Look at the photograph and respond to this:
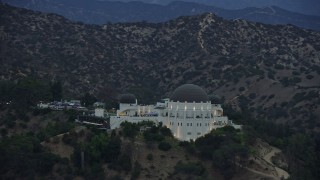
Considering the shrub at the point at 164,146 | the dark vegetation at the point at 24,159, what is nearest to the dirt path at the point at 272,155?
the shrub at the point at 164,146

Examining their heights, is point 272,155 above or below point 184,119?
below

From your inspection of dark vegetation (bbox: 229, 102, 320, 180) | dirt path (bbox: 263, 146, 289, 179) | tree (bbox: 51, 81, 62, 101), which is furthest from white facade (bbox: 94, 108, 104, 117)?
dirt path (bbox: 263, 146, 289, 179)

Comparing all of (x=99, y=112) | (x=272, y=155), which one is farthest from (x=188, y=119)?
(x=99, y=112)

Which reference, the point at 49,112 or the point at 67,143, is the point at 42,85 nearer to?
the point at 49,112

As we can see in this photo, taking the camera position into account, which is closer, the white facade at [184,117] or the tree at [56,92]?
the white facade at [184,117]

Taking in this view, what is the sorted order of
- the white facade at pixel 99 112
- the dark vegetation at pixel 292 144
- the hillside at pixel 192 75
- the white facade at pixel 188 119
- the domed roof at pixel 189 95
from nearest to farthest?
the dark vegetation at pixel 292 144 < the white facade at pixel 188 119 < the domed roof at pixel 189 95 < the white facade at pixel 99 112 < the hillside at pixel 192 75

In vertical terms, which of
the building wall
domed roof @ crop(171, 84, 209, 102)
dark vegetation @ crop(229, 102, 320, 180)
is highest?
domed roof @ crop(171, 84, 209, 102)

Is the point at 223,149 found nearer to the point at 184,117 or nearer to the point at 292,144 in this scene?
the point at 184,117

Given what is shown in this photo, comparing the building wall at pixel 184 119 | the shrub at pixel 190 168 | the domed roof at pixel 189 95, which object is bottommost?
the shrub at pixel 190 168

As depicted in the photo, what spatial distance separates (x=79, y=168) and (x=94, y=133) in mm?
7814

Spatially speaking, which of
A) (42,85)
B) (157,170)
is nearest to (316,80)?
(42,85)

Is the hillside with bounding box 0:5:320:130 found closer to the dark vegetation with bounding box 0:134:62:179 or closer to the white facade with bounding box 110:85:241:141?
the white facade with bounding box 110:85:241:141

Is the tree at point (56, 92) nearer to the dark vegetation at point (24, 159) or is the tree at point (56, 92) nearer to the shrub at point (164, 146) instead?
the dark vegetation at point (24, 159)

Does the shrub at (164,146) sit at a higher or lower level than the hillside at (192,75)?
lower
